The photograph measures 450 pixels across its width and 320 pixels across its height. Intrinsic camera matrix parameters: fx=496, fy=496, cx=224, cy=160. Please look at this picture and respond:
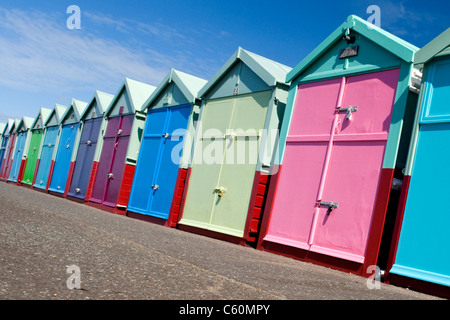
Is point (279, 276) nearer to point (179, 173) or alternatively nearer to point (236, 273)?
point (236, 273)

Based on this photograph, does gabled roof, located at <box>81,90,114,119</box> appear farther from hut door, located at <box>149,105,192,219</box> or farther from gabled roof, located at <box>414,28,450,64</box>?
gabled roof, located at <box>414,28,450,64</box>

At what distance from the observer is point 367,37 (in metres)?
9.45

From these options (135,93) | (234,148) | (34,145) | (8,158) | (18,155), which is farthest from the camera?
(8,158)

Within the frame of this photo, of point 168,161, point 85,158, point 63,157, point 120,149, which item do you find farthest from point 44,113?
point 168,161

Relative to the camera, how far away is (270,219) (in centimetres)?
1066

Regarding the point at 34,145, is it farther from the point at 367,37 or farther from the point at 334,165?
the point at 367,37

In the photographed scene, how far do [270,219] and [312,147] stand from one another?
181 centimetres

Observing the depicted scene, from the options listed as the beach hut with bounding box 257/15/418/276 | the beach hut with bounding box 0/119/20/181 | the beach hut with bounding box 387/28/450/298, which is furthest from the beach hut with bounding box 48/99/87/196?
the beach hut with bounding box 387/28/450/298

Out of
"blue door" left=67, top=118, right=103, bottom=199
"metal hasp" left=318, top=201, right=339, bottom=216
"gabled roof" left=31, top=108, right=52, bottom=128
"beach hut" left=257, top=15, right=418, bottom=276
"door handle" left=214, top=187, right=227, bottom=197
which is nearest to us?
"beach hut" left=257, top=15, right=418, bottom=276

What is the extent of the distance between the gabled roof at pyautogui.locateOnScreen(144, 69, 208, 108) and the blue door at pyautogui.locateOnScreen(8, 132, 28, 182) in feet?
60.8

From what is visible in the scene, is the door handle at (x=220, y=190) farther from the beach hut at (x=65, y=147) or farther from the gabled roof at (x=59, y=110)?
the gabled roof at (x=59, y=110)

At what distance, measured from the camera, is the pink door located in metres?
8.78

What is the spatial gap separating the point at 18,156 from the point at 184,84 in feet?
71.1
